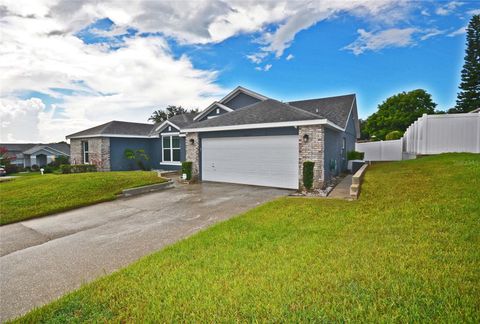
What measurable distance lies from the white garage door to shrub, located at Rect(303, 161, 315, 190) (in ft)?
2.44

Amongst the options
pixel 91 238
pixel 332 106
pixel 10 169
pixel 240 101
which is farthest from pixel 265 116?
pixel 10 169

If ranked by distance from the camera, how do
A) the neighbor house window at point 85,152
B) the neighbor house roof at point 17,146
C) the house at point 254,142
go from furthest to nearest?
the neighbor house roof at point 17,146
the neighbor house window at point 85,152
the house at point 254,142

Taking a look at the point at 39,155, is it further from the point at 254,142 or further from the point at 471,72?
the point at 471,72

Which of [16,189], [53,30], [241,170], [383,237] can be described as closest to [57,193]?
[16,189]

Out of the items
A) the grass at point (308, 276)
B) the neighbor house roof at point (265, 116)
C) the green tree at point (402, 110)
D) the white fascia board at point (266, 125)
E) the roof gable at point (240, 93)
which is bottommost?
the grass at point (308, 276)

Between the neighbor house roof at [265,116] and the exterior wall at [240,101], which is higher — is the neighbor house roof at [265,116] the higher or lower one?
the lower one

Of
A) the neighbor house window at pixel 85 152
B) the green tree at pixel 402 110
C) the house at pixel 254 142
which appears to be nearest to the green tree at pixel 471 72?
the green tree at pixel 402 110

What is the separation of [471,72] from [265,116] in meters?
Answer: 29.6

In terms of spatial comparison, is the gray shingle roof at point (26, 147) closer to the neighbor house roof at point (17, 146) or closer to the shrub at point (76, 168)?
the neighbor house roof at point (17, 146)

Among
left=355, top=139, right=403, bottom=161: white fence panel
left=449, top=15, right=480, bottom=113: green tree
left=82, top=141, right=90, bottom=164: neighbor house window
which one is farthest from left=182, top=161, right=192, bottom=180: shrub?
left=449, top=15, right=480, bottom=113: green tree

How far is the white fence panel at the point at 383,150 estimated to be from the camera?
66.1 feet

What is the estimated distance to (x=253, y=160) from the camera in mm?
10555

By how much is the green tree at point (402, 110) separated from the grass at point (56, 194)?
36.2 meters

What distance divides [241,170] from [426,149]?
386 inches
